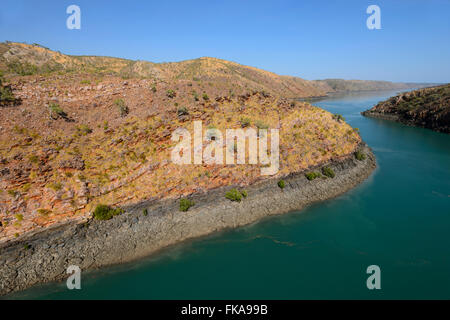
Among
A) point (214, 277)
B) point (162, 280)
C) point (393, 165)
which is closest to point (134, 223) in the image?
point (162, 280)

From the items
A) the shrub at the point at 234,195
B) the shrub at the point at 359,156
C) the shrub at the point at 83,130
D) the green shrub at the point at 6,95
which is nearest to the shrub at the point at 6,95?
the green shrub at the point at 6,95

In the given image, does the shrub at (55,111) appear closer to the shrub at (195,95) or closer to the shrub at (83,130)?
the shrub at (83,130)

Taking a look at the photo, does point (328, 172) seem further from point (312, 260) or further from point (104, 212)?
point (104, 212)

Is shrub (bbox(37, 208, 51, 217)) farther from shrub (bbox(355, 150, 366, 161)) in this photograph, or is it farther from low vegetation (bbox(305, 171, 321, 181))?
shrub (bbox(355, 150, 366, 161))

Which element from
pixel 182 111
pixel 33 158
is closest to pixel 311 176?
pixel 182 111

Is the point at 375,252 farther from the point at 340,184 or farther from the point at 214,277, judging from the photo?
the point at 214,277

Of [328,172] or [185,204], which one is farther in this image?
[328,172]
